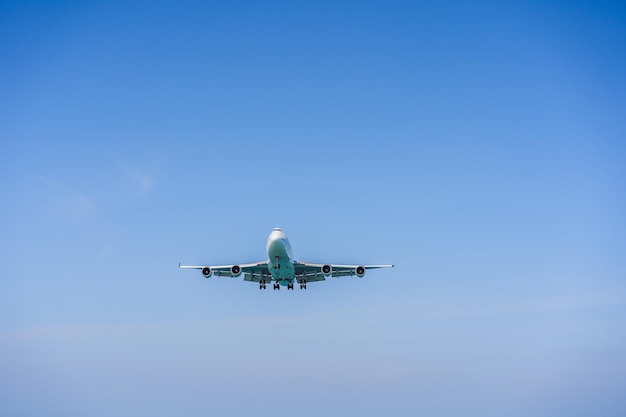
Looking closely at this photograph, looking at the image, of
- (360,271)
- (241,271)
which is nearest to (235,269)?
(241,271)

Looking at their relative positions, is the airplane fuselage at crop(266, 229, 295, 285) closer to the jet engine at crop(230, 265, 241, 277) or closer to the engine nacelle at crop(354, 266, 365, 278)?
the jet engine at crop(230, 265, 241, 277)

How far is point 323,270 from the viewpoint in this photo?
102m

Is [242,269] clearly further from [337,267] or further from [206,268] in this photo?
[337,267]

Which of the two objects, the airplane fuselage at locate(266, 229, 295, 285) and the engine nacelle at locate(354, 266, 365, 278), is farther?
the engine nacelle at locate(354, 266, 365, 278)

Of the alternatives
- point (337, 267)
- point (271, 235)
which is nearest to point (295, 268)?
point (337, 267)

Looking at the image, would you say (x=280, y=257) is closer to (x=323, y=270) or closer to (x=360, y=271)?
(x=323, y=270)

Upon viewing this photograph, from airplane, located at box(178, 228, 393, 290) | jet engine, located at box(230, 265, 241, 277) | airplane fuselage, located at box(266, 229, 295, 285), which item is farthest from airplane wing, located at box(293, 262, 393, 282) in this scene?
jet engine, located at box(230, 265, 241, 277)

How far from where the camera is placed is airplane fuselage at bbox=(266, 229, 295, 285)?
90.0m

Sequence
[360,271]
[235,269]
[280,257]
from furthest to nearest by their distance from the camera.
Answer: [360,271]
[235,269]
[280,257]

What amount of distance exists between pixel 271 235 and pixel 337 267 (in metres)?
15.3

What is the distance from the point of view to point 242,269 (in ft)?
333

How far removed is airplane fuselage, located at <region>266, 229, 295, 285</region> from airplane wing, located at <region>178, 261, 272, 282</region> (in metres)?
3.93

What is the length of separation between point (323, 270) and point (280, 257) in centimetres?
1211

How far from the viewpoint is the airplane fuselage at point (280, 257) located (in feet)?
295
